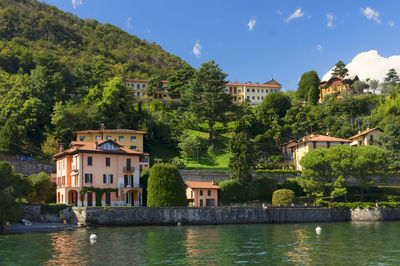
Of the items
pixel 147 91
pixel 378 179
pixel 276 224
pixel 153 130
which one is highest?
pixel 147 91

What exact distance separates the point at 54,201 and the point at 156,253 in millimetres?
36310

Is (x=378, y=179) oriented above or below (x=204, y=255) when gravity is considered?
above

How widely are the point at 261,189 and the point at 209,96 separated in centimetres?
2777

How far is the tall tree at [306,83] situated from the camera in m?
130

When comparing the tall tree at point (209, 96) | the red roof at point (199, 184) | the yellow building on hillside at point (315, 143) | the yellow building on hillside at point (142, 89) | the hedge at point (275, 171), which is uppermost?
the yellow building on hillside at point (142, 89)

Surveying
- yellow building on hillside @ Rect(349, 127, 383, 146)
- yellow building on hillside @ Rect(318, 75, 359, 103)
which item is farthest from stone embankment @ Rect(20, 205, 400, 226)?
yellow building on hillside @ Rect(318, 75, 359, 103)

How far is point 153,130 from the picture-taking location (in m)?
88.3

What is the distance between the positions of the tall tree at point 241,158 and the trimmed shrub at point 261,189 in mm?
1639

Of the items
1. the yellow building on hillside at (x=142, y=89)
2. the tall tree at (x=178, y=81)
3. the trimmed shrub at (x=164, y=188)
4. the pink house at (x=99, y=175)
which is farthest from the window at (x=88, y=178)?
the yellow building on hillside at (x=142, y=89)

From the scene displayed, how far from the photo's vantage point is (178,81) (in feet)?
379

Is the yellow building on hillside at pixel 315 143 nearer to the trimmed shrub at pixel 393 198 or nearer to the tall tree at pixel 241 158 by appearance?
the trimmed shrub at pixel 393 198

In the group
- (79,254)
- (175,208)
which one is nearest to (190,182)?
(175,208)

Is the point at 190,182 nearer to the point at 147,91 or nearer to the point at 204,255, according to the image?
the point at 204,255

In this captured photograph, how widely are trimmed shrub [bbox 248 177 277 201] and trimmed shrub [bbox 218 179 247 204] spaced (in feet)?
Result: 3.50
